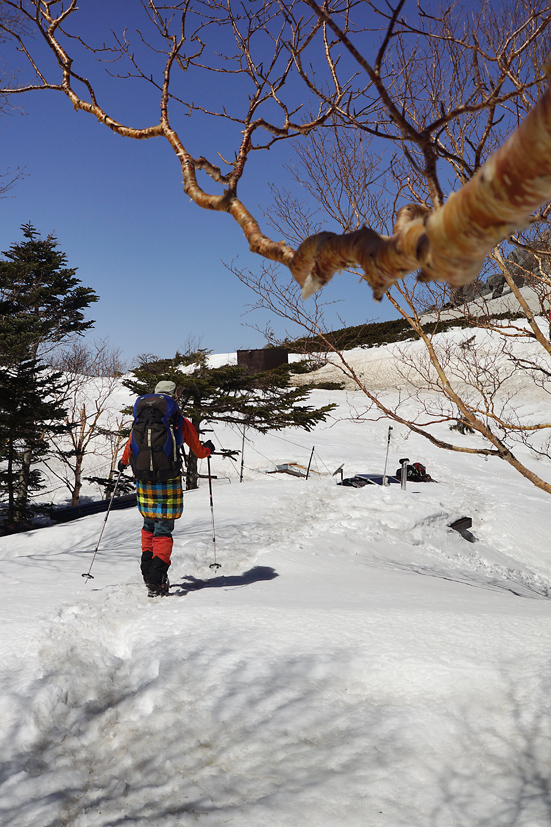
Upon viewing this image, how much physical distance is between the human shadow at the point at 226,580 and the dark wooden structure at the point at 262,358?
24871 mm

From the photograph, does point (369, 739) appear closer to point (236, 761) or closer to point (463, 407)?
point (236, 761)

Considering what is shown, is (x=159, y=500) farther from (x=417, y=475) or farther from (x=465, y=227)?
(x=417, y=475)

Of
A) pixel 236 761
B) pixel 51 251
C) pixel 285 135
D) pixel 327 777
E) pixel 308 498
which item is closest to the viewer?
pixel 327 777

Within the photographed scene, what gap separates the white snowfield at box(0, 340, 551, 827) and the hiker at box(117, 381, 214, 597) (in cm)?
31

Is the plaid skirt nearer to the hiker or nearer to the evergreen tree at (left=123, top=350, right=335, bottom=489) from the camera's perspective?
the hiker

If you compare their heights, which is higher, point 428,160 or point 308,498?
point 428,160

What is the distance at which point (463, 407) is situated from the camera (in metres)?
4.80

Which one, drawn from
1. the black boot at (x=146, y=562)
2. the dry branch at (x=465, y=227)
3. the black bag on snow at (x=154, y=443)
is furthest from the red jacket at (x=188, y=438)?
the dry branch at (x=465, y=227)

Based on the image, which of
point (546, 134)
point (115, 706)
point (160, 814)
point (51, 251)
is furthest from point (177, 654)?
point (51, 251)

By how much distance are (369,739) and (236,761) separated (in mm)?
625

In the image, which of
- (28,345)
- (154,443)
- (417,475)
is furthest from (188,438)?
(417,475)

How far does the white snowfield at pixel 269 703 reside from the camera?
2027 millimetres

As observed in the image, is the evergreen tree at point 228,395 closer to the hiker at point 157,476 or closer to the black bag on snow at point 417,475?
the black bag on snow at point 417,475

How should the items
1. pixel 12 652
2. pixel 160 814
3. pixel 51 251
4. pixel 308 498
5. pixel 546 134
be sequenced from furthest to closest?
pixel 51 251
pixel 308 498
pixel 12 652
pixel 160 814
pixel 546 134
